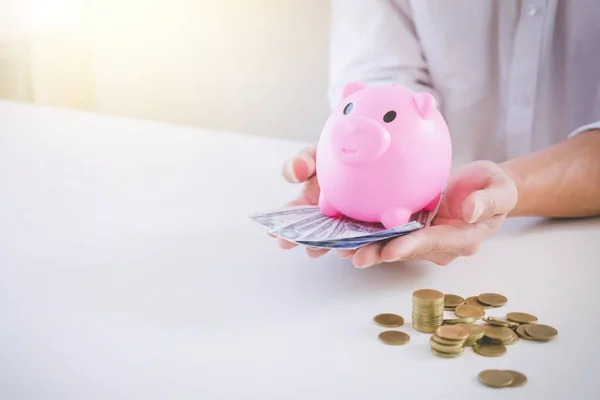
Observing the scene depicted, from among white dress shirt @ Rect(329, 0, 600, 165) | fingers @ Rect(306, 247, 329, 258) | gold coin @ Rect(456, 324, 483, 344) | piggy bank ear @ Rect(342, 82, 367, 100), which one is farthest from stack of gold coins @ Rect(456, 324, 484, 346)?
white dress shirt @ Rect(329, 0, 600, 165)

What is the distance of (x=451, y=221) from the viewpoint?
98cm

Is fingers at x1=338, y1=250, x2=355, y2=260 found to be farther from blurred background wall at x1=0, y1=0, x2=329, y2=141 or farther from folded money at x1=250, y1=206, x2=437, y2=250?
blurred background wall at x1=0, y1=0, x2=329, y2=141

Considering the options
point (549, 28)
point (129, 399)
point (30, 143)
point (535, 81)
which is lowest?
point (129, 399)

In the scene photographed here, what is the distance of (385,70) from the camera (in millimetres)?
1541

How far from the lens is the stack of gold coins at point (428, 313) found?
2.53ft

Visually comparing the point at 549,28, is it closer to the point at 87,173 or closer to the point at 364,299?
the point at 364,299

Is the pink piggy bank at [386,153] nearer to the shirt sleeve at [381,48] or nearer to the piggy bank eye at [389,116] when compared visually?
the piggy bank eye at [389,116]

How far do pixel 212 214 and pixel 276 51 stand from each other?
1.36 m

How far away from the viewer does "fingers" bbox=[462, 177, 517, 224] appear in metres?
0.88

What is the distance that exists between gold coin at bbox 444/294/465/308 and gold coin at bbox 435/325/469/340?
0.07 meters

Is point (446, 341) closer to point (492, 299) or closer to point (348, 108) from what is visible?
point (492, 299)

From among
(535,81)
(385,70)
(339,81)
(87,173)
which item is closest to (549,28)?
(535,81)

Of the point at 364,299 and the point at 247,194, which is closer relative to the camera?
the point at 364,299

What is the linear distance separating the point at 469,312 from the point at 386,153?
219 millimetres
